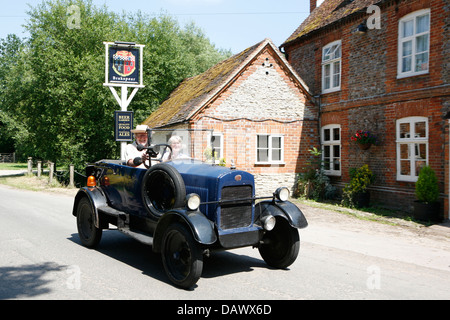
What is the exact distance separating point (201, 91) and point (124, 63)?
3.09 metres

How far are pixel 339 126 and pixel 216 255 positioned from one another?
10.0 m

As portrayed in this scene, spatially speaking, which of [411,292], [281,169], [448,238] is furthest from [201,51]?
[411,292]

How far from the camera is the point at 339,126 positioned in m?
15.3

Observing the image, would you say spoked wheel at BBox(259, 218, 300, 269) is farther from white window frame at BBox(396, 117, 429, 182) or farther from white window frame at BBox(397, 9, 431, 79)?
white window frame at BBox(397, 9, 431, 79)

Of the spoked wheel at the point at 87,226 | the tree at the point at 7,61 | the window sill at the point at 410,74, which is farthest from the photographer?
the tree at the point at 7,61

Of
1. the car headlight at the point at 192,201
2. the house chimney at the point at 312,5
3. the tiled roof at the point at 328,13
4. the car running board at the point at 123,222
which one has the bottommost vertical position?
the car running board at the point at 123,222

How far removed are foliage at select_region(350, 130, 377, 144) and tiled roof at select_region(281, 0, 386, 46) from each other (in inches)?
166

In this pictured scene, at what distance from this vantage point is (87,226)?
7.16m

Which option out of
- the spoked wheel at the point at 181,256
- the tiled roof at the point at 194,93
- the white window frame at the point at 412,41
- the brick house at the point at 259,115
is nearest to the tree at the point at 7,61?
the tiled roof at the point at 194,93

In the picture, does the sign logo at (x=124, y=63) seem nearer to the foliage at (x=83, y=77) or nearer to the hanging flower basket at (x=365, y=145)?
the foliage at (x=83, y=77)

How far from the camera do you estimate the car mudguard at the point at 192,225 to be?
15.5ft

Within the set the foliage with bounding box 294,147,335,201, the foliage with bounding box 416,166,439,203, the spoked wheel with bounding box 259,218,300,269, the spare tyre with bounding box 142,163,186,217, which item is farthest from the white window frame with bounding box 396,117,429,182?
the spare tyre with bounding box 142,163,186,217
